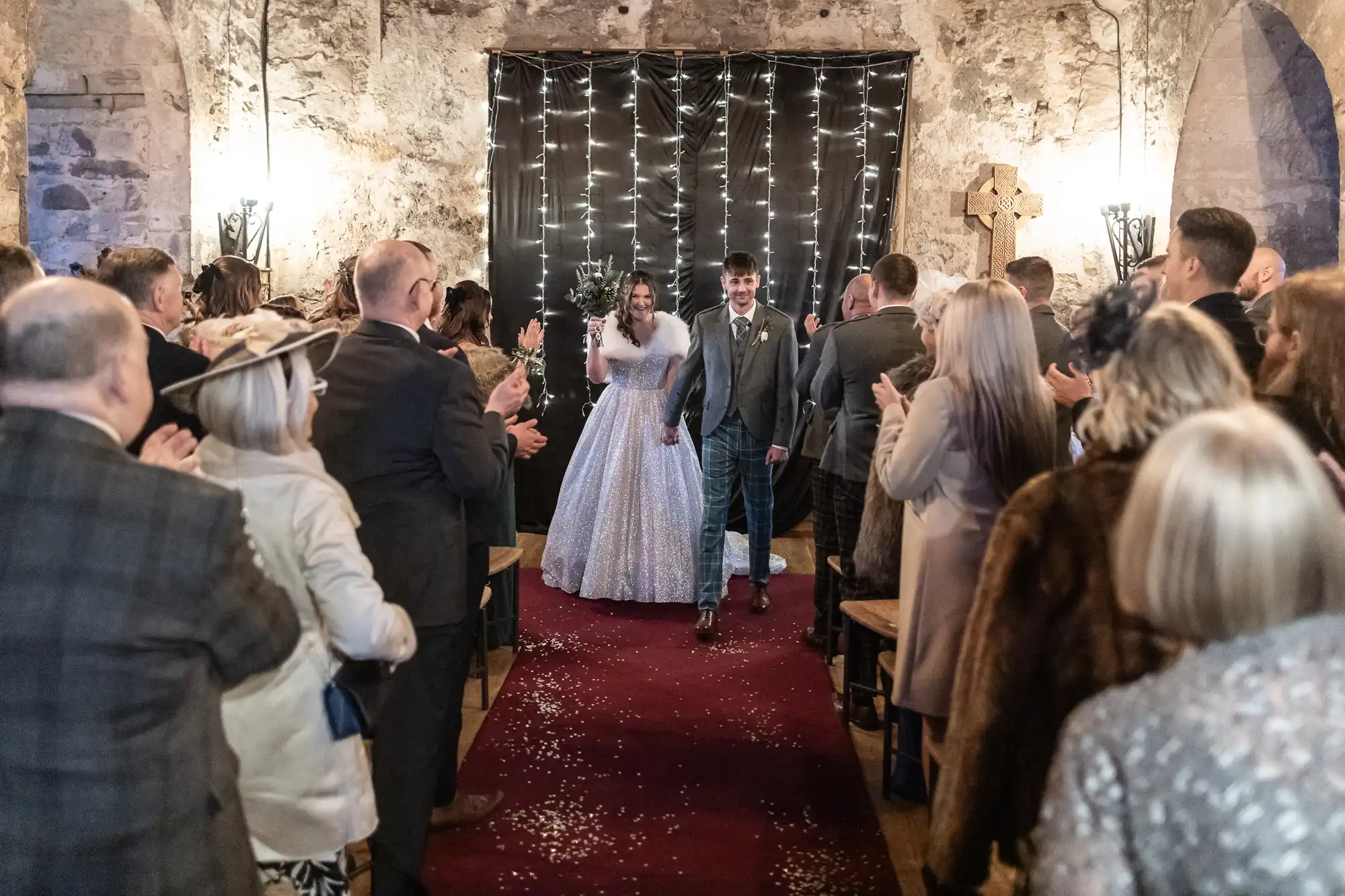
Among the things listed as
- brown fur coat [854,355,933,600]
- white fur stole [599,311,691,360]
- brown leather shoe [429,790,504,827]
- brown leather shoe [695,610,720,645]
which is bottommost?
brown leather shoe [429,790,504,827]

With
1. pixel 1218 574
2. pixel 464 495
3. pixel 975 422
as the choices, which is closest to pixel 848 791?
pixel 975 422

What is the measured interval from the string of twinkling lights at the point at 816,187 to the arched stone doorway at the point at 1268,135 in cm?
233

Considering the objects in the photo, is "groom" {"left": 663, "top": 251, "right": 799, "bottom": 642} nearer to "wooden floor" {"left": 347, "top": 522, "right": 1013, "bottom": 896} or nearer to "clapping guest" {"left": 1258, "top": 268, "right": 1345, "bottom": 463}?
"wooden floor" {"left": 347, "top": 522, "right": 1013, "bottom": 896}

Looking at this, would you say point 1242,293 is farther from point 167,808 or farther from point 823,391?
point 167,808

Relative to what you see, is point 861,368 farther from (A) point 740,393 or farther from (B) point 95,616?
(B) point 95,616

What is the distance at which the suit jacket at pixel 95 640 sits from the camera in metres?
1.39

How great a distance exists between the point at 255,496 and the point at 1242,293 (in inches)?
158

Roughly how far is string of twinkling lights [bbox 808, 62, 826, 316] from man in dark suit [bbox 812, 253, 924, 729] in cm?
285

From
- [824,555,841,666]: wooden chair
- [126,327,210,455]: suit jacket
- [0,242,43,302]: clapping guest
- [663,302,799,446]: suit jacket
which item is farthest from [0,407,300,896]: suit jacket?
[663,302,799,446]: suit jacket

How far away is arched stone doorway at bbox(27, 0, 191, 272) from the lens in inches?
238

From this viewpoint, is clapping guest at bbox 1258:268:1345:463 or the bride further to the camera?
the bride

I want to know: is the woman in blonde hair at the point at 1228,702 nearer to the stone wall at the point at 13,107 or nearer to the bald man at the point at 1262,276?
the bald man at the point at 1262,276

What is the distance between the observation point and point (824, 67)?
7312 mm

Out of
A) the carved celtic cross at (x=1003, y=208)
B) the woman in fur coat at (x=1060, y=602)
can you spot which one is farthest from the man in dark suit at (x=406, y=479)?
the carved celtic cross at (x=1003, y=208)
